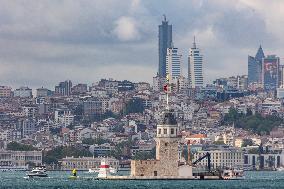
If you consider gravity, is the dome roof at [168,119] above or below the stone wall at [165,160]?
above

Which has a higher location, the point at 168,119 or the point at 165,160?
the point at 168,119

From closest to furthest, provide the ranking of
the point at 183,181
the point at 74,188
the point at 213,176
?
the point at 74,188 → the point at 183,181 → the point at 213,176

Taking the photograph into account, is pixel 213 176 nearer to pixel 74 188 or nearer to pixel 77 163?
pixel 74 188

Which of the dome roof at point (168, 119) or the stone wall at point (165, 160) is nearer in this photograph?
the stone wall at point (165, 160)

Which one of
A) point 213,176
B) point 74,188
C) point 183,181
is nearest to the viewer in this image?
point 74,188

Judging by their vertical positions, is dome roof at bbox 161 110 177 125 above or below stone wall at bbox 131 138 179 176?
above

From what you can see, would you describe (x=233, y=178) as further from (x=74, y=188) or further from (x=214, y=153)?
(x=214, y=153)

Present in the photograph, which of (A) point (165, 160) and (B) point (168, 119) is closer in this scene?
(A) point (165, 160)

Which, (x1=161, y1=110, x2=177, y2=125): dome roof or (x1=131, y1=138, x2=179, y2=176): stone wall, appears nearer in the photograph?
(x1=131, y1=138, x2=179, y2=176): stone wall

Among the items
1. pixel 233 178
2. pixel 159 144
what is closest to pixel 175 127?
pixel 159 144

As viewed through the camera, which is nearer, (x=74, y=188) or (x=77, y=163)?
(x=74, y=188)
